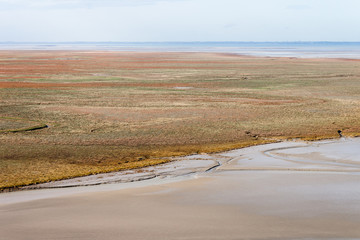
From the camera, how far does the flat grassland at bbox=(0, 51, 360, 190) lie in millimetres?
17969

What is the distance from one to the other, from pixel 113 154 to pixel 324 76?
39882 millimetres

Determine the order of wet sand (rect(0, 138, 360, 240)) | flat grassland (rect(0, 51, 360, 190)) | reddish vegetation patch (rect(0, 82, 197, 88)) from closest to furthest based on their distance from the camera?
wet sand (rect(0, 138, 360, 240)) < flat grassland (rect(0, 51, 360, 190)) < reddish vegetation patch (rect(0, 82, 197, 88))

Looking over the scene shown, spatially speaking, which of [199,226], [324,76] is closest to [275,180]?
[199,226]

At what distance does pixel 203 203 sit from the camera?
12867mm

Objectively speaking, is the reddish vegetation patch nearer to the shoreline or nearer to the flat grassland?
the flat grassland

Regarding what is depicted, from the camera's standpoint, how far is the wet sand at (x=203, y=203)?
10.7 metres

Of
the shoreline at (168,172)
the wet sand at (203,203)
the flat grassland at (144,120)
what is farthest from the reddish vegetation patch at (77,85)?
the wet sand at (203,203)

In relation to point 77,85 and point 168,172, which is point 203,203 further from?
point 77,85

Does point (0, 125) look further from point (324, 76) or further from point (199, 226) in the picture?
point (324, 76)

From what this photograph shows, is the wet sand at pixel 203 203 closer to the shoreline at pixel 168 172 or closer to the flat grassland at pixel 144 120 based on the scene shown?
the shoreline at pixel 168 172

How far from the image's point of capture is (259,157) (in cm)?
1838

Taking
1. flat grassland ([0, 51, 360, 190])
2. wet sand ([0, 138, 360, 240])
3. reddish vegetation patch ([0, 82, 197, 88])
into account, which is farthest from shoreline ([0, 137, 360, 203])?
reddish vegetation patch ([0, 82, 197, 88])

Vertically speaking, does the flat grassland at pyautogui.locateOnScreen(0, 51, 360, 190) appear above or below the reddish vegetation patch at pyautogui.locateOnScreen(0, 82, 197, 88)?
above

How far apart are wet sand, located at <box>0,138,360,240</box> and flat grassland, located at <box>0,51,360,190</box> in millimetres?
1596
